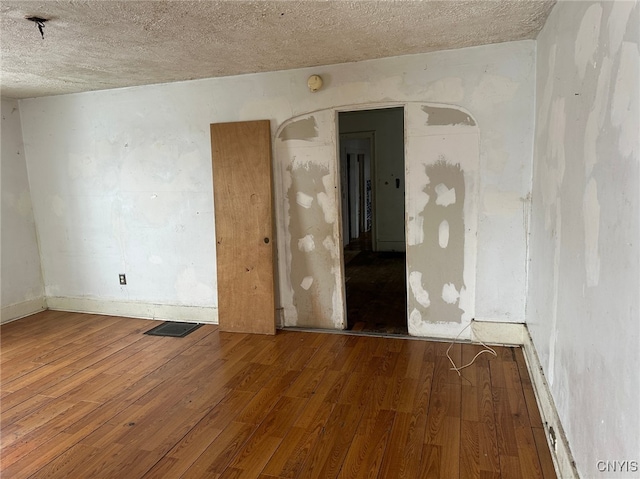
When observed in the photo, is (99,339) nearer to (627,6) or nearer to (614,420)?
(614,420)

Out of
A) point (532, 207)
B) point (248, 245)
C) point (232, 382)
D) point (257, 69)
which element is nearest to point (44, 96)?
point (257, 69)

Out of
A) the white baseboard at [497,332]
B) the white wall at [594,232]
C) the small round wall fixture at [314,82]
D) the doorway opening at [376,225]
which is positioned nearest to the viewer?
the white wall at [594,232]

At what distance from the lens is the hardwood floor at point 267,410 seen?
2029mm

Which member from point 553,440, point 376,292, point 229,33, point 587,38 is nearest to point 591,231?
point 587,38

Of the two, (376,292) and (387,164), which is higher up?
(387,164)

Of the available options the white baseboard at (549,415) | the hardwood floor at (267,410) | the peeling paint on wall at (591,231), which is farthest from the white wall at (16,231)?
the peeling paint on wall at (591,231)

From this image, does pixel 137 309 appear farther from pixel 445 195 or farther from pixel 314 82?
pixel 445 195

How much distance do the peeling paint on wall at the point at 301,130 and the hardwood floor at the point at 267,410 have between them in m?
1.81

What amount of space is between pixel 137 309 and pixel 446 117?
366 cm

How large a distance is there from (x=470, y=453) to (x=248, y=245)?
245 cm

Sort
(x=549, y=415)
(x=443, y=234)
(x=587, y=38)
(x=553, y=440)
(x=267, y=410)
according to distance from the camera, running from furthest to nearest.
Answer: (x=443, y=234) < (x=267, y=410) < (x=549, y=415) < (x=553, y=440) < (x=587, y=38)

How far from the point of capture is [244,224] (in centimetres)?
374

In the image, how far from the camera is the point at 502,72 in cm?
304

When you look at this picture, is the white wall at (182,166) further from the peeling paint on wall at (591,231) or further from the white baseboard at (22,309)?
the peeling paint on wall at (591,231)
